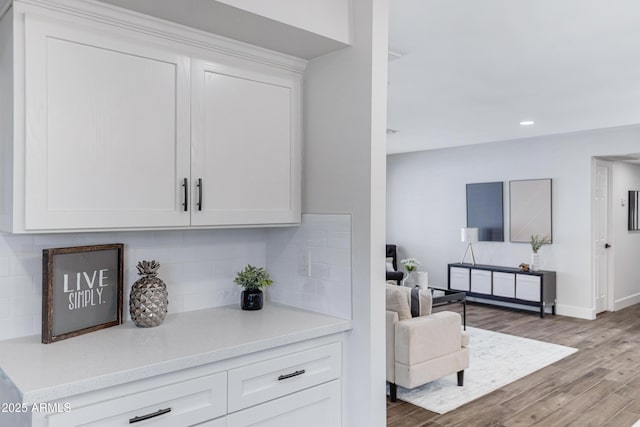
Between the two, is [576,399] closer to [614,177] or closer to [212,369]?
[212,369]

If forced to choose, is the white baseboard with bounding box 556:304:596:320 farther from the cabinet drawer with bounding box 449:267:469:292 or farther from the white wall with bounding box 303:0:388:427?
the white wall with bounding box 303:0:388:427

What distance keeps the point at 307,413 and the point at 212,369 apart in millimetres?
546

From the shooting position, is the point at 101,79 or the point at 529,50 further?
the point at 529,50

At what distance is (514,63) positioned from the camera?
3.34 meters

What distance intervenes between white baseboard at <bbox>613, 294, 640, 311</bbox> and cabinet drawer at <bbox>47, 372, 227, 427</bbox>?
23.1ft

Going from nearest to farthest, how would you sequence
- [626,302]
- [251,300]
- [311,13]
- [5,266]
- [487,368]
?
[5,266] → [311,13] → [251,300] → [487,368] → [626,302]

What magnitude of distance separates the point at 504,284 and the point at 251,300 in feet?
17.4

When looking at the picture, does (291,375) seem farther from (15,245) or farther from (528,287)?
(528,287)

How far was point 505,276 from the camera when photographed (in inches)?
260

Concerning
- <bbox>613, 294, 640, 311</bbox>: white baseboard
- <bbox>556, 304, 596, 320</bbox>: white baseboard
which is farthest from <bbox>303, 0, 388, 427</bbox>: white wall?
<bbox>613, 294, 640, 311</bbox>: white baseboard

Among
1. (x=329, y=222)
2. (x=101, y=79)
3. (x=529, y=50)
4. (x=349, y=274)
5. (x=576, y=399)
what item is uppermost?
(x=529, y=50)

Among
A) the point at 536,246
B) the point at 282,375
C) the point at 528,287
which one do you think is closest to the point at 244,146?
the point at 282,375

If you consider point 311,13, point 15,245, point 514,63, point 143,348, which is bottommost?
point 143,348

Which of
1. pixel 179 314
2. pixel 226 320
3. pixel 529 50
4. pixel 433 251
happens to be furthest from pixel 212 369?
pixel 433 251
